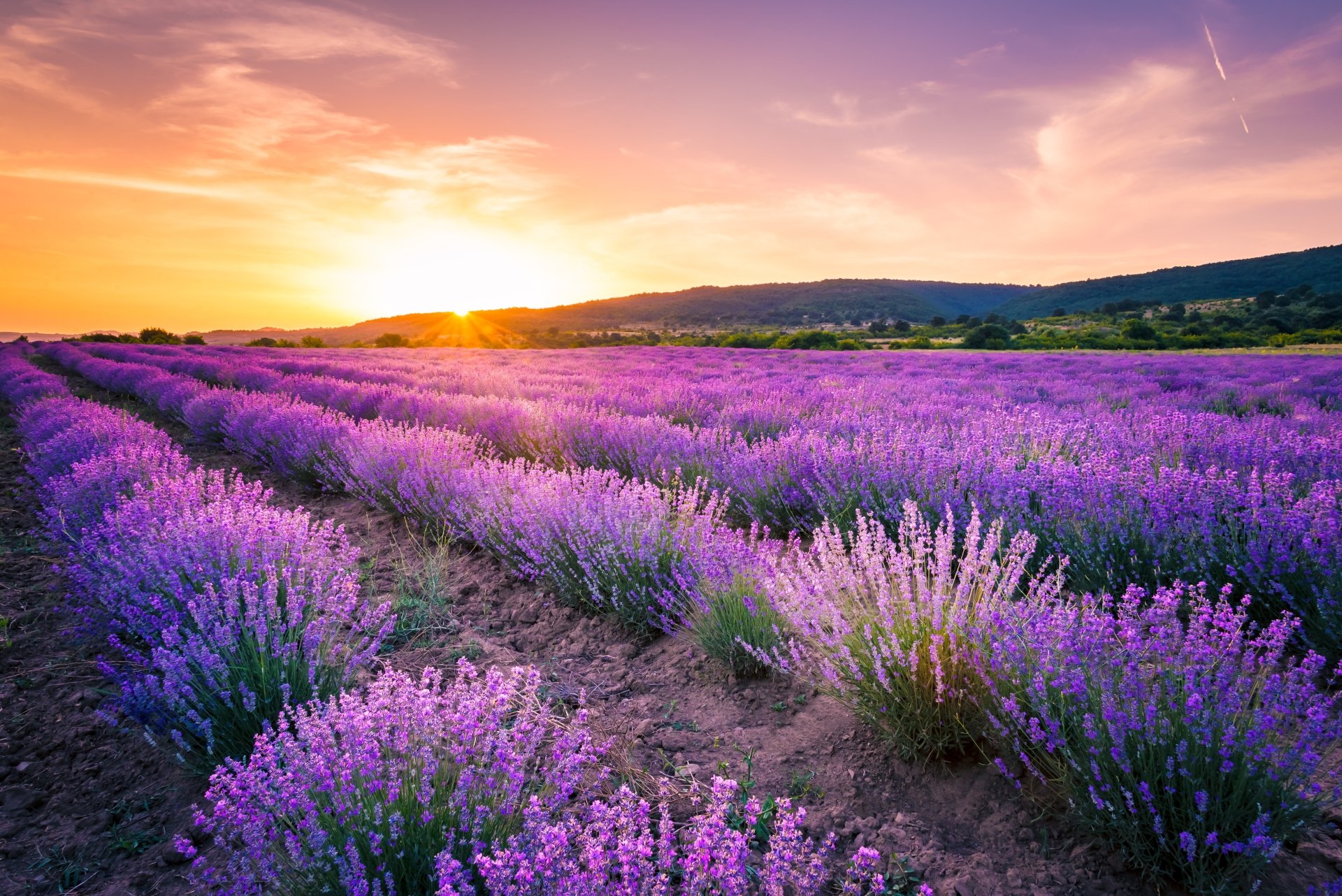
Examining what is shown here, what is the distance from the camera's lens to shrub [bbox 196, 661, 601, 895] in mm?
1471

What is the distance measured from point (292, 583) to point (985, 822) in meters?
2.87

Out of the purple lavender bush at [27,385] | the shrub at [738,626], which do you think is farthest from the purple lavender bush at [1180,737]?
the purple lavender bush at [27,385]

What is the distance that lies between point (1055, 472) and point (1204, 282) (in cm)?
8240

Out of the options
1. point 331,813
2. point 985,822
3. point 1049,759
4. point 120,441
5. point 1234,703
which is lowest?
point 985,822

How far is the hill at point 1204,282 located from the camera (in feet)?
192

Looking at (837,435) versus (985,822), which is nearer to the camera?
(985,822)

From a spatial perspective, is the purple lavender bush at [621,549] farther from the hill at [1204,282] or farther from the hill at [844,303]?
the hill at [1204,282]

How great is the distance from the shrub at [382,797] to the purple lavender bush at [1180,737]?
1.33 metres

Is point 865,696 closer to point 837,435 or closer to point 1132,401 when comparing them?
point 837,435

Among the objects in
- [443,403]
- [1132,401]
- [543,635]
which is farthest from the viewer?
[1132,401]

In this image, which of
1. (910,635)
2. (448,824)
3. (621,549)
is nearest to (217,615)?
(448,824)

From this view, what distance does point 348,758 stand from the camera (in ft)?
5.11

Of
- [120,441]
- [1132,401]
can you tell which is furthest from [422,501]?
[1132,401]

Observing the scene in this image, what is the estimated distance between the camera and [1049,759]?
1962mm
